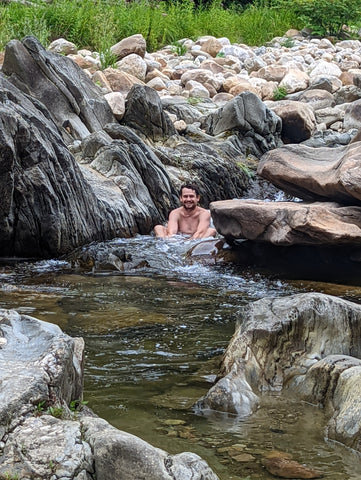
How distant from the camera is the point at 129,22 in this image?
1767 centimetres

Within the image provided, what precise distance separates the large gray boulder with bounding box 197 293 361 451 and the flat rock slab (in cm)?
263

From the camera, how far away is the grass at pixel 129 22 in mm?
14836

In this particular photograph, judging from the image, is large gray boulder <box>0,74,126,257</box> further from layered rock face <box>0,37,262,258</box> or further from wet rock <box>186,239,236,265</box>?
wet rock <box>186,239,236,265</box>

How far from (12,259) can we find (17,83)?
357 cm

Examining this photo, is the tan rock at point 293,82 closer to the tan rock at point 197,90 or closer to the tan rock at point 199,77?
the tan rock at point 199,77

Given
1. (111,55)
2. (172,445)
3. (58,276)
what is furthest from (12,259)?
(111,55)

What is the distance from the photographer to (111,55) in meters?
14.8

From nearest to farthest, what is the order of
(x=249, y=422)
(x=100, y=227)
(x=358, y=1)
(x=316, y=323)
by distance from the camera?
(x=249, y=422)
(x=316, y=323)
(x=100, y=227)
(x=358, y=1)

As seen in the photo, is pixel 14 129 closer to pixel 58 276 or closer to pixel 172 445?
pixel 58 276

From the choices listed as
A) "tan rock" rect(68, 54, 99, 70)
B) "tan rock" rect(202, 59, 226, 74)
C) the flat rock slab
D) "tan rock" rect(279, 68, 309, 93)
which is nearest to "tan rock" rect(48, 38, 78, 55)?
"tan rock" rect(68, 54, 99, 70)

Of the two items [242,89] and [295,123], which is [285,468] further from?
[242,89]

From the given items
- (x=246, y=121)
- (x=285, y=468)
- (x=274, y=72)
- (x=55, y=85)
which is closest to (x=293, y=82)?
(x=274, y=72)

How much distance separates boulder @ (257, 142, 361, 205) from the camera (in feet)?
22.3

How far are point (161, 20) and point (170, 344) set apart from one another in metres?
16.3
